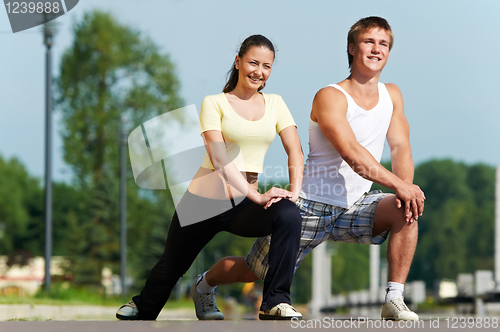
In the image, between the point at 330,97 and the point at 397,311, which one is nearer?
the point at 397,311

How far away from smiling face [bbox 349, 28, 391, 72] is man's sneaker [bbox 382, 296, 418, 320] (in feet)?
5.35

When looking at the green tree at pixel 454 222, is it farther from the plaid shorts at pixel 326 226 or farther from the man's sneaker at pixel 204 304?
the plaid shorts at pixel 326 226

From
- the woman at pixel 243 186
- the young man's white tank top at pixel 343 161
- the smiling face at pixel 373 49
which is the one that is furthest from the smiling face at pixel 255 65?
the smiling face at pixel 373 49

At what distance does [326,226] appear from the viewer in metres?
5.18

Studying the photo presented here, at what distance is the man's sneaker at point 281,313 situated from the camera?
14.8 feet

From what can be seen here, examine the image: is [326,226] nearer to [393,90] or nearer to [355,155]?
[355,155]

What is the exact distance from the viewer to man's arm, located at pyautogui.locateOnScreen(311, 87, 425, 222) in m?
4.91

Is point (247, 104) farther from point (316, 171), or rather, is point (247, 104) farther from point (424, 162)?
point (424, 162)

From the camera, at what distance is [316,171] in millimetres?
5270

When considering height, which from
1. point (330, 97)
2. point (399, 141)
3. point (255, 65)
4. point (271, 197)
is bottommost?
point (271, 197)

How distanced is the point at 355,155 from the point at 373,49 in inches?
32.6

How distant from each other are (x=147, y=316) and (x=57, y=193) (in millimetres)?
69254

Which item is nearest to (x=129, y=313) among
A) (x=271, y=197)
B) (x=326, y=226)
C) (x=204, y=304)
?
(x=204, y=304)

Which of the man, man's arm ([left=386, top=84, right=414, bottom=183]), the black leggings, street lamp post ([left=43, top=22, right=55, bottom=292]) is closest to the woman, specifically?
the black leggings
